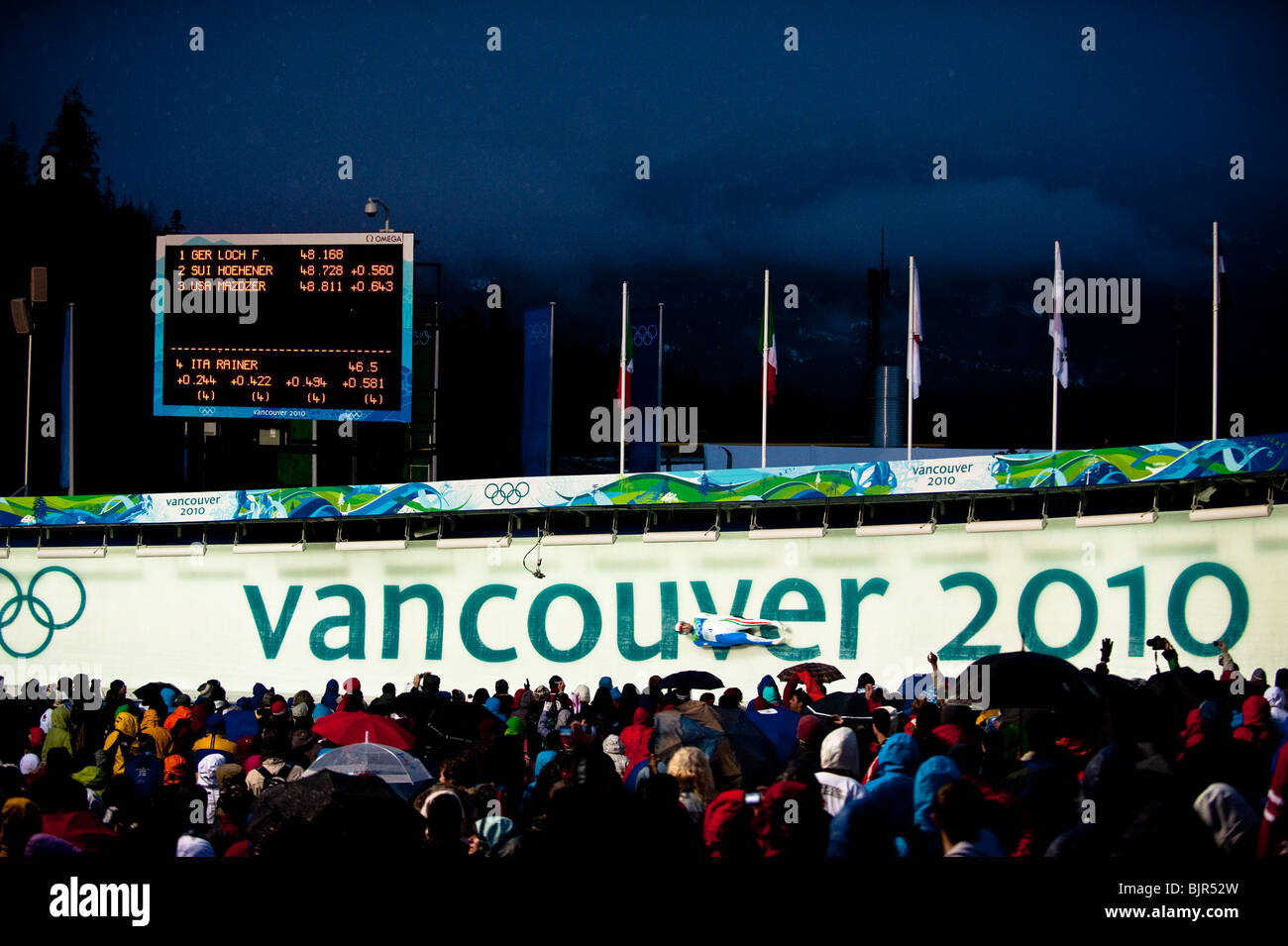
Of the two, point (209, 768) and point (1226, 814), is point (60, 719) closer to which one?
point (209, 768)

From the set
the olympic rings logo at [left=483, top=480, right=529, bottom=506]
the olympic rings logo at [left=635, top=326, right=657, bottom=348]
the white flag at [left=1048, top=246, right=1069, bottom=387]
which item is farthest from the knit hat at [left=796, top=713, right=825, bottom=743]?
the olympic rings logo at [left=635, top=326, right=657, bottom=348]

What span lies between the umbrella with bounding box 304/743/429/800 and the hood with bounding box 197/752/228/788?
120cm

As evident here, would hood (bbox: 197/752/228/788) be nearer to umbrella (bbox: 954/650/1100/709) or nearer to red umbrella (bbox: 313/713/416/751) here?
red umbrella (bbox: 313/713/416/751)

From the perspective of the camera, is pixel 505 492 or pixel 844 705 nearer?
pixel 844 705

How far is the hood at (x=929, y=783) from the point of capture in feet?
16.2

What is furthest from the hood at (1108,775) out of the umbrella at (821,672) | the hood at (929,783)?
the umbrella at (821,672)

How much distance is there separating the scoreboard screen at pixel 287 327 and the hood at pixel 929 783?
13.8 metres

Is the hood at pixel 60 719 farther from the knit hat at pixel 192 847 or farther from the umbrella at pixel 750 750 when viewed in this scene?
the umbrella at pixel 750 750

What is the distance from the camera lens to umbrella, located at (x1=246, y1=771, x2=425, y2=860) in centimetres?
437

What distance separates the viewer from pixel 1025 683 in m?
8.12

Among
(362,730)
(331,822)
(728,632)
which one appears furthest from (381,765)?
(728,632)

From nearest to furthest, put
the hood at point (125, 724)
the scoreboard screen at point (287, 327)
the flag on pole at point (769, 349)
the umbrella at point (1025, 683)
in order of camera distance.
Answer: the umbrella at point (1025, 683), the hood at point (125, 724), the scoreboard screen at point (287, 327), the flag on pole at point (769, 349)

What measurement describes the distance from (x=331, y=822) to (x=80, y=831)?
1064 millimetres
